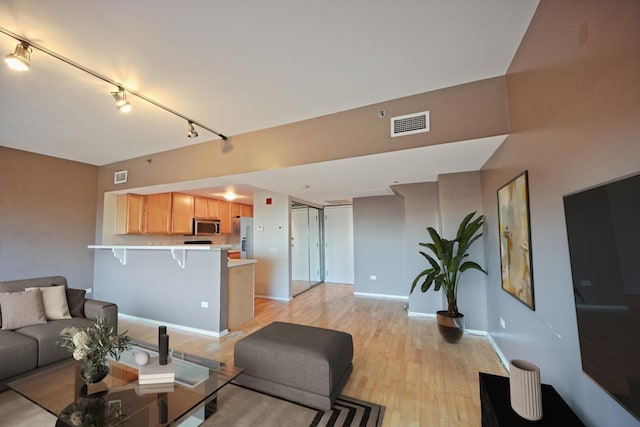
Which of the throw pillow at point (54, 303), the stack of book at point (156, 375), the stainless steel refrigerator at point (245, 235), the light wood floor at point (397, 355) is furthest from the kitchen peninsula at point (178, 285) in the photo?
the stainless steel refrigerator at point (245, 235)

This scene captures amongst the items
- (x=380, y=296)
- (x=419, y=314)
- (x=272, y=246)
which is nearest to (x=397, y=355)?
(x=419, y=314)

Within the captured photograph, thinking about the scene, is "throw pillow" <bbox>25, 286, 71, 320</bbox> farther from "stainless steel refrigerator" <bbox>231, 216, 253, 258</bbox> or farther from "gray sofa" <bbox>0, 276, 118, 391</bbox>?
"stainless steel refrigerator" <bbox>231, 216, 253, 258</bbox>

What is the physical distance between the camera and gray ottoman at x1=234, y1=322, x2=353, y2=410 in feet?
6.58

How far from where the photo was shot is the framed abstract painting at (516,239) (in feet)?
6.10

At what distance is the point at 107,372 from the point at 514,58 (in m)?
3.80

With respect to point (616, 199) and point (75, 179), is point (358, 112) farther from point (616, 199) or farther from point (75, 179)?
point (75, 179)

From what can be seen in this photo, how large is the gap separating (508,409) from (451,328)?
76.2 inches

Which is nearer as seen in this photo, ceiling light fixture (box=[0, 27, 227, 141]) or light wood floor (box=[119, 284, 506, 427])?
ceiling light fixture (box=[0, 27, 227, 141])

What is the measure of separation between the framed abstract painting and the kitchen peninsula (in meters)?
3.24

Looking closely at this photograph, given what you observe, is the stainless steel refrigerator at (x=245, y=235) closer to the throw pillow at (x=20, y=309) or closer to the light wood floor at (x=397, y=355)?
the light wood floor at (x=397, y=355)

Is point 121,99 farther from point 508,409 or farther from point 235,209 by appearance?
point 235,209

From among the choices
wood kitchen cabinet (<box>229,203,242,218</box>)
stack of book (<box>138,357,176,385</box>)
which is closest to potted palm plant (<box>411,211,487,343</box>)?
stack of book (<box>138,357,176,385</box>)

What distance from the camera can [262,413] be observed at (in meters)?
1.94

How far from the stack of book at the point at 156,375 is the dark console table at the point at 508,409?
1.96 metres
